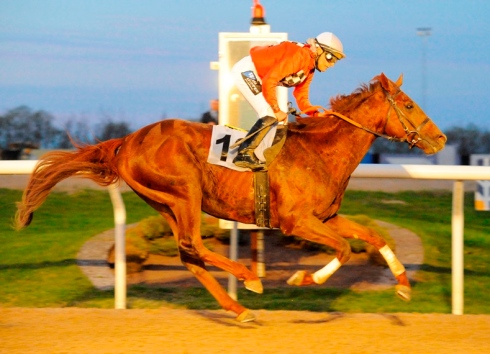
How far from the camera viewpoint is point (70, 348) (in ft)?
14.5

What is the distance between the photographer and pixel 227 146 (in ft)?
16.8

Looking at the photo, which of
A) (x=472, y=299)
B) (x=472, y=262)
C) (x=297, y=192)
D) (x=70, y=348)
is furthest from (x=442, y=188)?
(x=70, y=348)

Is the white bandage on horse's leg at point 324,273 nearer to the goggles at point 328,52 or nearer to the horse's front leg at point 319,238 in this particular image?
the horse's front leg at point 319,238

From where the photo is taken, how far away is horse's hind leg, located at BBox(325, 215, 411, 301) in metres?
5.08

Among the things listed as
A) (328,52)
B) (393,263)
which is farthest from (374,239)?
(328,52)

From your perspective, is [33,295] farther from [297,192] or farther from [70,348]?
[297,192]

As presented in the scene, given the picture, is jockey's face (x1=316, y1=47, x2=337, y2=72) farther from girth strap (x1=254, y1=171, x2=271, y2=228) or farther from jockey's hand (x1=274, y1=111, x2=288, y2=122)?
girth strap (x1=254, y1=171, x2=271, y2=228)

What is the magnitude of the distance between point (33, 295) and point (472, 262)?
12.6ft

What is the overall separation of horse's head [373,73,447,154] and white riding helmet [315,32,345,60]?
12.2 inches

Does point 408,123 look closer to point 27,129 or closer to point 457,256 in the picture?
point 457,256

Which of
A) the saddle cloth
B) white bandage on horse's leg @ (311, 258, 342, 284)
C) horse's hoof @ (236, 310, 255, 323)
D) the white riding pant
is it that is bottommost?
horse's hoof @ (236, 310, 255, 323)

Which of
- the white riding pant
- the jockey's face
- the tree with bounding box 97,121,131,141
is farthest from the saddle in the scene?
the tree with bounding box 97,121,131,141

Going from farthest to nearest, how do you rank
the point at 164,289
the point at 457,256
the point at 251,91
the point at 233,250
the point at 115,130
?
the point at 115,130, the point at 164,289, the point at 233,250, the point at 457,256, the point at 251,91

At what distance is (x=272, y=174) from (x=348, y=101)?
757 mm
